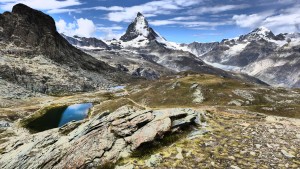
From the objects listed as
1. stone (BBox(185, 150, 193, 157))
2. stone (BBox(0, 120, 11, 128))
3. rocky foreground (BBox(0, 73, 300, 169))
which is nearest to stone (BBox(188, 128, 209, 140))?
rocky foreground (BBox(0, 73, 300, 169))

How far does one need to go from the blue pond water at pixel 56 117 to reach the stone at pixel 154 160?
97.2 meters

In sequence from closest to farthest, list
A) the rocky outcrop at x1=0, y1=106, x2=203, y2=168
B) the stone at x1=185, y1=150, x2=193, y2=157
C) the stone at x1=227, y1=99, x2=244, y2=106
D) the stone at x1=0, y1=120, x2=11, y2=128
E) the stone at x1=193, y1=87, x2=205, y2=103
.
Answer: the stone at x1=185, y1=150, x2=193, y2=157 → the rocky outcrop at x1=0, y1=106, x2=203, y2=168 → the stone at x1=227, y1=99, x2=244, y2=106 → the stone at x1=193, y1=87, x2=205, y2=103 → the stone at x1=0, y1=120, x2=11, y2=128

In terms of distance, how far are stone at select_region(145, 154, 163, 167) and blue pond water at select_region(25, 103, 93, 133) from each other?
97.2 metres

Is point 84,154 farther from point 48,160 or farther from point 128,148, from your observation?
point 48,160

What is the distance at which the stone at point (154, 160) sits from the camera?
69.3 ft

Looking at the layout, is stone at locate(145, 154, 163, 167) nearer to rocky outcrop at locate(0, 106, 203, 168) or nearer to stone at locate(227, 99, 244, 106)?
rocky outcrop at locate(0, 106, 203, 168)

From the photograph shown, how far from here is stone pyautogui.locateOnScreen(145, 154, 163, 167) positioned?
21.1m

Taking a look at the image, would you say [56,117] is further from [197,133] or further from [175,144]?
[175,144]

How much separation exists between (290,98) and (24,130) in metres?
92.9

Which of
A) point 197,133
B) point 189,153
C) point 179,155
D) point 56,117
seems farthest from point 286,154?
point 56,117

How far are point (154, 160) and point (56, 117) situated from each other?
414 feet

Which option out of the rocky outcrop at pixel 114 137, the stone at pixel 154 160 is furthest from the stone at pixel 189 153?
the rocky outcrop at pixel 114 137

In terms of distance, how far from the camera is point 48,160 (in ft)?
91.4

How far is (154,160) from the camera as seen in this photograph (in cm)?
2144
